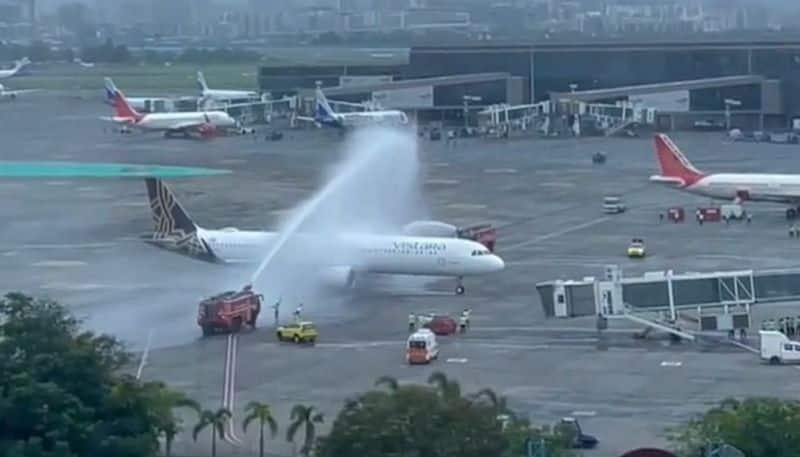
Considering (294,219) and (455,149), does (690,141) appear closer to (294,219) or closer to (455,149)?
(455,149)

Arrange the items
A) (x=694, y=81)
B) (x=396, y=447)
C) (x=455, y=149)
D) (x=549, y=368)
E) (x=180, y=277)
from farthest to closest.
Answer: (x=694, y=81) < (x=455, y=149) < (x=180, y=277) < (x=549, y=368) < (x=396, y=447)

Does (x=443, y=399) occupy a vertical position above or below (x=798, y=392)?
above

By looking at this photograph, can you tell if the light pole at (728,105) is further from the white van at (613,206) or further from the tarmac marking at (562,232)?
the tarmac marking at (562,232)

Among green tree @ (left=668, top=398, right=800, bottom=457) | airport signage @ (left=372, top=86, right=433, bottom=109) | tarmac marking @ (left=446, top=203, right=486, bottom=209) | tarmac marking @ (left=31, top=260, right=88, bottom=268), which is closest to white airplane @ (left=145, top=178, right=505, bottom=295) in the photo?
tarmac marking @ (left=31, top=260, right=88, bottom=268)

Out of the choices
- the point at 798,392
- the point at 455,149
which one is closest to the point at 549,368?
the point at 798,392

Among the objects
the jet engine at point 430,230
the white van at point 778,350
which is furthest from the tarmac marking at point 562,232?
the white van at point 778,350

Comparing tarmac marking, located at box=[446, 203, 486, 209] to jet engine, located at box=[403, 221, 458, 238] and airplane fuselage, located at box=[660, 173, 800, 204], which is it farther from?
jet engine, located at box=[403, 221, 458, 238]

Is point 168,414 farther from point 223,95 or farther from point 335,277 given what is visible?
point 223,95
